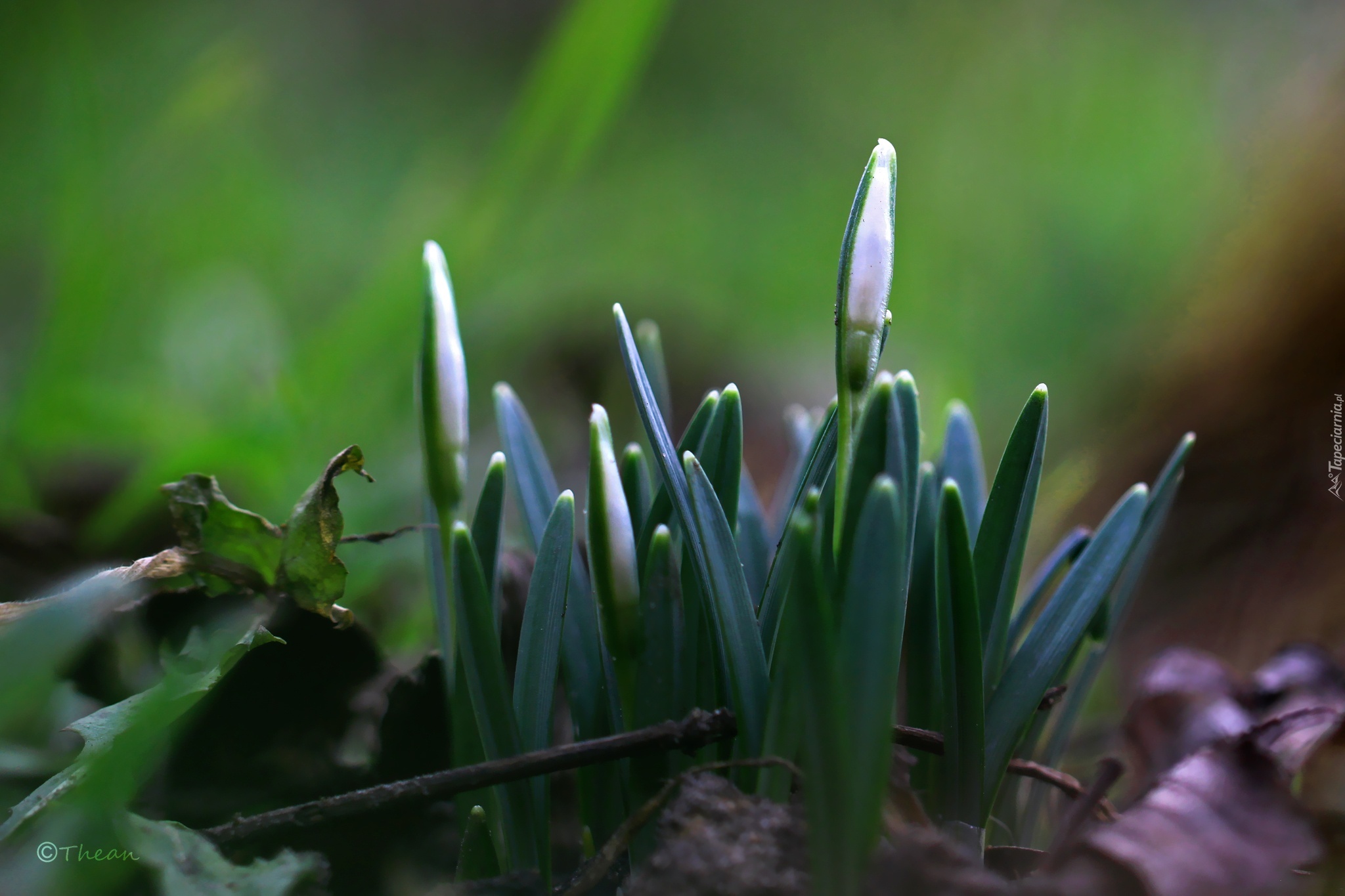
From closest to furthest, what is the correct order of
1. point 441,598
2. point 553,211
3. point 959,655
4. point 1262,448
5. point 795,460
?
1. point 959,655
2. point 441,598
3. point 795,460
4. point 1262,448
5. point 553,211

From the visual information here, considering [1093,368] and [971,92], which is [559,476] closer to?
[1093,368]

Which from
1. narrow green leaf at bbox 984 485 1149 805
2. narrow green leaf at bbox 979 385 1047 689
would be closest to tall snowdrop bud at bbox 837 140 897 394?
narrow green leaf at bbox 979 385 1047 689

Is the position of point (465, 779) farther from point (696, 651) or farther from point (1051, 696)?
point (1051, 696)

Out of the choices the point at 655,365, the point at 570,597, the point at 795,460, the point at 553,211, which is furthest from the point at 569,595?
the point at 553,211

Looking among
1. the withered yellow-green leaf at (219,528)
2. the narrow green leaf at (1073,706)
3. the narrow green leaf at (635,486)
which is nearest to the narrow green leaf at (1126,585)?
the narrow green leaf at (1073,706)

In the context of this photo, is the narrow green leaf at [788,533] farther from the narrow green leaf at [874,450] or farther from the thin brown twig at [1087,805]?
the thin brown twig at [1087,805]

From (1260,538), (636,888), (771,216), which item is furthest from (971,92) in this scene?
(636,888)

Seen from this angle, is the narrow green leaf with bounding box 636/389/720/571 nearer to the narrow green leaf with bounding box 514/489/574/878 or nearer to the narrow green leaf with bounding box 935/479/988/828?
the narrow green leaf with bounding box 514/489/574/878
